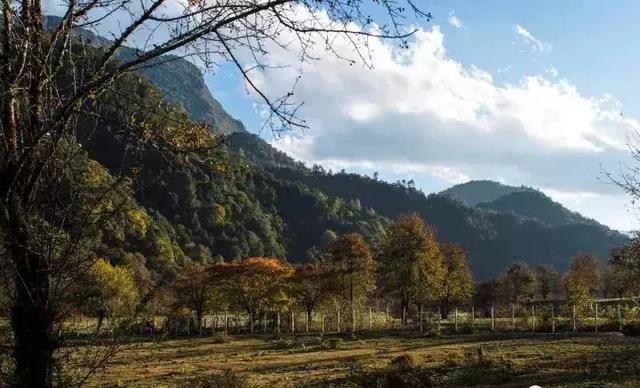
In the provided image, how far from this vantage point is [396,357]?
24.8 meters

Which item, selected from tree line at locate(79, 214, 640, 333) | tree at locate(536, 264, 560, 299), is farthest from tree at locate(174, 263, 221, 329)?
tree at locate(536, 264, 560, 299)

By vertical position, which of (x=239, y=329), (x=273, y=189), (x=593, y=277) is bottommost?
(x=239, y=329)

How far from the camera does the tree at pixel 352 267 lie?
165 feet

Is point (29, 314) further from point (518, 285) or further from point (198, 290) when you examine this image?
point (518, 285)

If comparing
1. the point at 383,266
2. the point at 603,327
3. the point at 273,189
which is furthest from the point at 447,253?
the point at 273,189

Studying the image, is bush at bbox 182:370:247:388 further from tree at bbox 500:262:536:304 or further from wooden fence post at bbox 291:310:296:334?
tree at bbox 500:262:536:304

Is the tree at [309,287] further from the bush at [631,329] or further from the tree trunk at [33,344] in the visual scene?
the tree trunk at [33,344]

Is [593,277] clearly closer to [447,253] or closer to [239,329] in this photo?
[447,253]

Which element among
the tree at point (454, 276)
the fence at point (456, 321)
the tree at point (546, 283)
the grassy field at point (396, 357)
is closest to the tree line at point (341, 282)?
the tree at point (454, 276)

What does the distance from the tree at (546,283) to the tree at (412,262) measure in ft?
127

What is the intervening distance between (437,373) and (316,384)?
12.4 ft

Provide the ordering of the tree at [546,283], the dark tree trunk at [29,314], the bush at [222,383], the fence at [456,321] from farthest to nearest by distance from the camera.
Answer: the tree at [546,283] < the fence at [456,321] < the bush at [222,383] < the dark tree trunk at [29,314]

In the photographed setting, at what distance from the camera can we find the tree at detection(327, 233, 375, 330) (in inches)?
1982

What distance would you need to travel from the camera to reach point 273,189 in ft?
642
